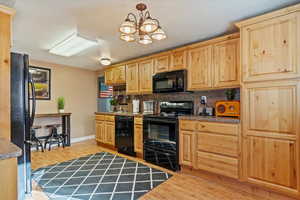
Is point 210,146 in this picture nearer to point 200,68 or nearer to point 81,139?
point 200,68

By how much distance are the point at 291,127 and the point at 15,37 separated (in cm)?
423

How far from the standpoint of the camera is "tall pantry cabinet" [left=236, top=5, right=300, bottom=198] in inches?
73.2

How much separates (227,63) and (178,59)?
3.06 feet

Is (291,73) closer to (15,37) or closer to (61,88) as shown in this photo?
(15,37)

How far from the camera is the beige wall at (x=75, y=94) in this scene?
4.72 metres

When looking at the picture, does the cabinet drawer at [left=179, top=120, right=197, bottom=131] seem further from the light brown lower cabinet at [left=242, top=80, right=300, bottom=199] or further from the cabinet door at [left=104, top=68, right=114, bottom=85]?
the cabinet door at [left=104, top=68, right=114, bottom=85]

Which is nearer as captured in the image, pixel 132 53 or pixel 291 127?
pixel 291 127

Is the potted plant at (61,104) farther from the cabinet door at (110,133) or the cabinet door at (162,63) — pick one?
the cabinet door at (162,63)

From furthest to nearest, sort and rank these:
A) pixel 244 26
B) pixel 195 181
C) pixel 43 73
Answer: pixel 43 73
pixel 195 181
pixel 244 26

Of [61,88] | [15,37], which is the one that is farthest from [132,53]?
[61,88]

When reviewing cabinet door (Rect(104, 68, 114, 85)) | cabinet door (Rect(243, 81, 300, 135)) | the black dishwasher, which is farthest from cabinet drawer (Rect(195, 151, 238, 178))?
cabinet door (Rect(104, 68, 114, 85))

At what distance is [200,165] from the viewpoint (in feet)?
8.59

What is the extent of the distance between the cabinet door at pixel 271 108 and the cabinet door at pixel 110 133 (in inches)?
117

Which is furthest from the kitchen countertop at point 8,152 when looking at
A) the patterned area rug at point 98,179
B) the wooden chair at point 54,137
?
the wooden chair at point 54,137
